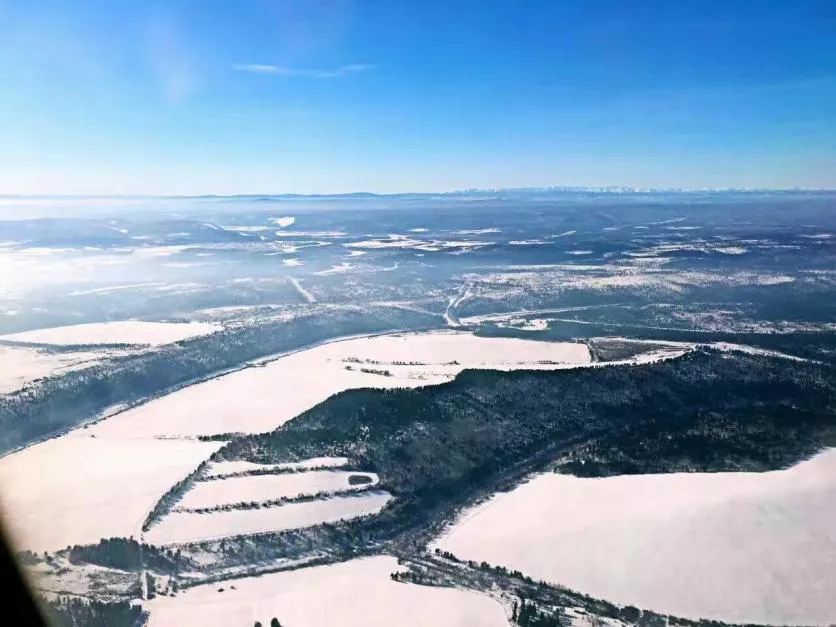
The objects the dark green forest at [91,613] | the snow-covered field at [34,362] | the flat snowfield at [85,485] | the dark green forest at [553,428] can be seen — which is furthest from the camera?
the snow-covered field at [34,362]

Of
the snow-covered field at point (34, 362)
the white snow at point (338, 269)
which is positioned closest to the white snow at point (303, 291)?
the white snow at point (338, 269)

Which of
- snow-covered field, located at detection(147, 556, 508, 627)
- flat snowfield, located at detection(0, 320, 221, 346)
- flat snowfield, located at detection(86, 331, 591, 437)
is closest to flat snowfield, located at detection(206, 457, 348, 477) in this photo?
flat snowfield, located at detection(86, 331, 591, 437)

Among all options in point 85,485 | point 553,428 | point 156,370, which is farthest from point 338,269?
point 85,485

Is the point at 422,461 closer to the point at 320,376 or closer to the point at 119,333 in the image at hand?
the point at 320,376

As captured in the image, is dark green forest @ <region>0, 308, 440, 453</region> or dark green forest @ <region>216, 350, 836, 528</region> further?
dark green forest @ <region>0, 308, 440, 453</region>

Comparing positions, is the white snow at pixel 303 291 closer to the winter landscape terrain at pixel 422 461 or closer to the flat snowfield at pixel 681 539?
the winter landscape terrain at pixel 422 461

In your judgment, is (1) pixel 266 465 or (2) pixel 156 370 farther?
(2) pixel 156 370

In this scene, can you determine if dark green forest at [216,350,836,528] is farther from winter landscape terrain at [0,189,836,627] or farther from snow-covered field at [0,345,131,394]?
snow-covered field at [0,345,131,394]
